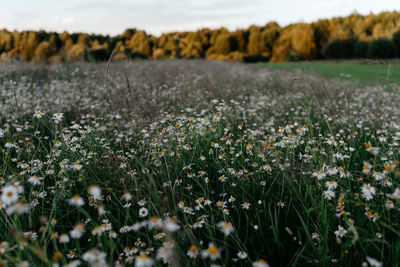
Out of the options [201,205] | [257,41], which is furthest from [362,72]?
[257,41]

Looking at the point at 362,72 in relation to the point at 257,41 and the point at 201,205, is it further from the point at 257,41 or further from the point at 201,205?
the point at 257,41

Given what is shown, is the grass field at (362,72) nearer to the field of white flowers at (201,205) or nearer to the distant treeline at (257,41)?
the field of white flowers at (201,205)

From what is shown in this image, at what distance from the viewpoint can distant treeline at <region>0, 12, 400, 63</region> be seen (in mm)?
28547

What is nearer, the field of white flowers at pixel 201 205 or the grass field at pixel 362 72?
the field of white flowers at pixel 201 205

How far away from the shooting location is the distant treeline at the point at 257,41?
2855cm

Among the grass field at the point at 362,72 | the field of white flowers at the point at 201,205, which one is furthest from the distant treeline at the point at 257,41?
the field of white flowers at the point at 201,205

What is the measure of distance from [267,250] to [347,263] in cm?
49

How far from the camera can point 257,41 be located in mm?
45844

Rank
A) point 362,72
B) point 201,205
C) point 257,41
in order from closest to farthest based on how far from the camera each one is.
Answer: point 201,205 < point 362,72 < point 257,41

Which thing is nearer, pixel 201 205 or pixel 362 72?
pixel 201 205

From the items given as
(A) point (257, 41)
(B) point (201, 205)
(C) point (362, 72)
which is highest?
(A) point (257, 41)

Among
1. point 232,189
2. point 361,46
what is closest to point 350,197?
point 232,189

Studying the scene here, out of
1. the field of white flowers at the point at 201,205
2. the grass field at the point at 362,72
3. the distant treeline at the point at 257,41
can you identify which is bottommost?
the field of white flowers at the point at 201,205

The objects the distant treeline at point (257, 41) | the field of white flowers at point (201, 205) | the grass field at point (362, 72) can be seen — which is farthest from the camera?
the distant treeline at point (257, 41)
